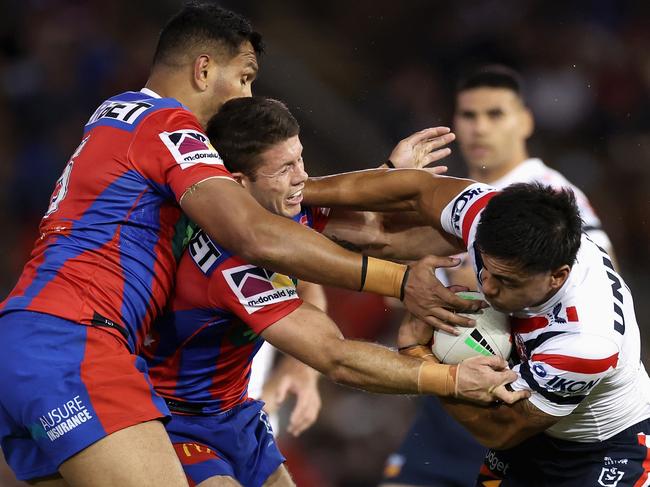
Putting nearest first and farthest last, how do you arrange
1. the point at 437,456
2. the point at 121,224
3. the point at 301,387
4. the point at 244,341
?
the point at 121,224 → the point at 244,341 → the point at 301,387 → the point at 437,456

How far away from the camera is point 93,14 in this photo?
34.7ft

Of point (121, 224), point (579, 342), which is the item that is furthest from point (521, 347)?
point (121, 224)

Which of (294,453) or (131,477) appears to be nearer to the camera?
(131,477)

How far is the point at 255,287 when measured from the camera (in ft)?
13.1

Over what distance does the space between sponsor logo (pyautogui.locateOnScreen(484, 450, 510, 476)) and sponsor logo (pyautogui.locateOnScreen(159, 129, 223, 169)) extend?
6.16ft

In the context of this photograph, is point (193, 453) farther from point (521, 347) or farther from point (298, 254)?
point (521, 347)

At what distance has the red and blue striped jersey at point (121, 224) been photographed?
3.87 meters

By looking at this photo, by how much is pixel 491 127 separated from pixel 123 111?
4.08 m

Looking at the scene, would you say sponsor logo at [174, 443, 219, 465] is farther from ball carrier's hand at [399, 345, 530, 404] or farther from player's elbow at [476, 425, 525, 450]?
player's elbow at [476, 425, 525, 450]

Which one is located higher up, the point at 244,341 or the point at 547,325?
the point at 547,325

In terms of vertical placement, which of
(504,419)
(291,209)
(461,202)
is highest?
(461,202)

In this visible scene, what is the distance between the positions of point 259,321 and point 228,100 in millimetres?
1030

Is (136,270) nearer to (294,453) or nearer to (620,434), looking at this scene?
(620,434)

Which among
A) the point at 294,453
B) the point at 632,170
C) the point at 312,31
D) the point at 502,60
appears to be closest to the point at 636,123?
the point at 632,170
